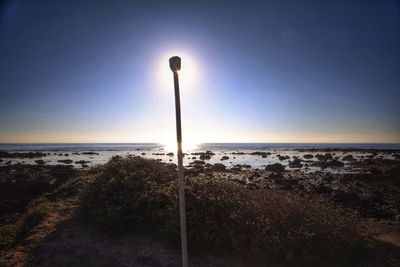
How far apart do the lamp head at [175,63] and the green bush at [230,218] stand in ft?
12.7

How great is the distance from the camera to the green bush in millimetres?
6008

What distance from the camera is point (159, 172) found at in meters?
9.62

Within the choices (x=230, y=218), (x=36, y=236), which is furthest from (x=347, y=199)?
(x=36, y=236)

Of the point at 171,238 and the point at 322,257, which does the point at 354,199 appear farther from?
the point at 171,238

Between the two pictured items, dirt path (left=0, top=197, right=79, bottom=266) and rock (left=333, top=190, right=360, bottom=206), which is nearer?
dirt path (left=0, top=197, right=79, bottom=266)

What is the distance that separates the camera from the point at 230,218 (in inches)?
260

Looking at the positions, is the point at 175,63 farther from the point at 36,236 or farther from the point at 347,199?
the point at 347,199

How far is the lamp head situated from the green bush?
388 centimetres

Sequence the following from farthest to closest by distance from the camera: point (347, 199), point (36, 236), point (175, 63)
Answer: point (347, 199) < point (36, 236) < point (175, 63)

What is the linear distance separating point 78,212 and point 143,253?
3.17 meters

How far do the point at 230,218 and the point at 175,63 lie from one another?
4113mm

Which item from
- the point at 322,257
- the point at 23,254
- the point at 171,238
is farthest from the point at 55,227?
the point at 322,257

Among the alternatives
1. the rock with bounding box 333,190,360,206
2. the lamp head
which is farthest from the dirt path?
the rock with bounding box 333,190,360,206

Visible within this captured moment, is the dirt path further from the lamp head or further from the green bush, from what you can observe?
the lamp head
